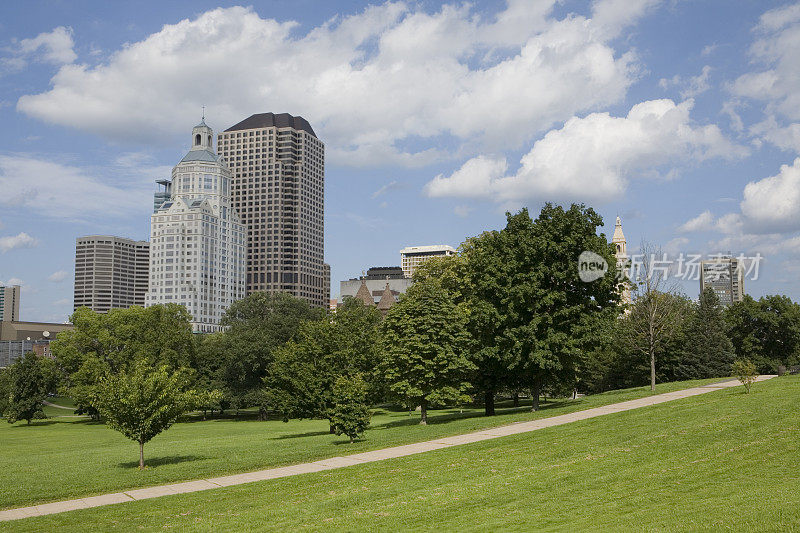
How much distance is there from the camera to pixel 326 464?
79.6 feet

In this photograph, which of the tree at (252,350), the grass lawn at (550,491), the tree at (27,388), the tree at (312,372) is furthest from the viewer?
the tree at (252,350)

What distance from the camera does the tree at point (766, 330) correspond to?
2859 inches

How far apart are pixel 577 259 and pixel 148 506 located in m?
27.3

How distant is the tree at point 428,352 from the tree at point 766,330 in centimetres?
4576

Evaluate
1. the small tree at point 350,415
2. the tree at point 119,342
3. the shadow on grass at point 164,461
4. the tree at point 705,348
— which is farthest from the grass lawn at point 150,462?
the tree at point 119,342

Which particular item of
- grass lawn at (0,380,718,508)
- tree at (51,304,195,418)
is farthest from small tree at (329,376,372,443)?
tree at (51,304,195,418)

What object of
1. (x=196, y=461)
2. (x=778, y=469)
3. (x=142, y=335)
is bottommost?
(x=196, y=461)

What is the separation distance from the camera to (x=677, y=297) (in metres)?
72.1

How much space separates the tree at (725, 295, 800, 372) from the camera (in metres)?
72.6

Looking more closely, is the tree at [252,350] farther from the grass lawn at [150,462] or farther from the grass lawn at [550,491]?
the grass lawn at [550,491]

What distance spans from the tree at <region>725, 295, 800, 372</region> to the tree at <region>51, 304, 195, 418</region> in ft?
219

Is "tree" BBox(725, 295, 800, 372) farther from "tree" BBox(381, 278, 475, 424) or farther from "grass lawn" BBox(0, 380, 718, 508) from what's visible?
"tree" BBox(381, 278, 475, 424)

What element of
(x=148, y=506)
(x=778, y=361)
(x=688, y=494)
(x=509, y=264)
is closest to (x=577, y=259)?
(x=509, y=264)

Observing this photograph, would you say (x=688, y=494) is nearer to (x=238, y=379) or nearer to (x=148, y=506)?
(x=148, y=506)
